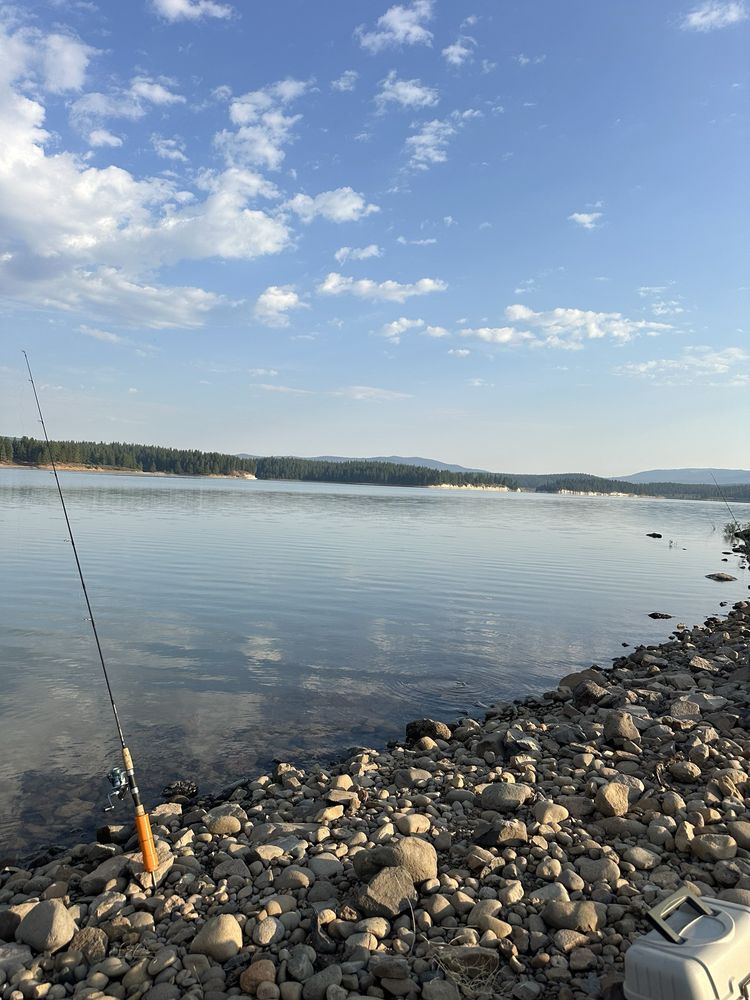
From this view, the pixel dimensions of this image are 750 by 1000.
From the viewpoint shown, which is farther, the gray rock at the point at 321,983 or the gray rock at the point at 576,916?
the gray rock at the point at 576,916

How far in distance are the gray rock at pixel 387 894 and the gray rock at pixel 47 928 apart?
2231mm

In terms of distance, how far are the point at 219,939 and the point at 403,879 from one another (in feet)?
4.76

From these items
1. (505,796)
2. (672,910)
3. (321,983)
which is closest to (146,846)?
(321,983)

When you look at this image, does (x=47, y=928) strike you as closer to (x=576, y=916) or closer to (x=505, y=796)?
(x=576, y=916)

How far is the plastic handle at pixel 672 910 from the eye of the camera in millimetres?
3889

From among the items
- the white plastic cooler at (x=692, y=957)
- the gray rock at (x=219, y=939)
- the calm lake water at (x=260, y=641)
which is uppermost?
the white plastic cooler at (x=692, y=957)

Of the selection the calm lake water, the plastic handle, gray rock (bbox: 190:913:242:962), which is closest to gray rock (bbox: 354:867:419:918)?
gray rock (bbox: 190:913:242:962)

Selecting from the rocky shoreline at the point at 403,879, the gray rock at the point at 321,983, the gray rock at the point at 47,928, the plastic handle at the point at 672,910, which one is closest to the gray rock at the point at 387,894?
the rocky shoreline at the point at 403,879

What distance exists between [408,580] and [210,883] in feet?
67.9

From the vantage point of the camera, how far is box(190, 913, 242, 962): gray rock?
4.86 m

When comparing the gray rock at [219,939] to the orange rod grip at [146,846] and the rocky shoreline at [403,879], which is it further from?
the orange rod grip at [146,846]

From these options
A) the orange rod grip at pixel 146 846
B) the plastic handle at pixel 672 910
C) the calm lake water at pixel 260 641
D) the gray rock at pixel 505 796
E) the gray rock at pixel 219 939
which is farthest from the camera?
the calm lake water at pixel 260 641

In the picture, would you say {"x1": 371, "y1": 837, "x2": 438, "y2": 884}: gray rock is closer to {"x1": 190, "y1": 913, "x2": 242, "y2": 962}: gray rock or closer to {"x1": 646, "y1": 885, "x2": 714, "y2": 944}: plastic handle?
{"x1": 190, "y1": 913, "x2": 242, "y2": 962}: gray rock

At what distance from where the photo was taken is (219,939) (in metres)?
4.90
